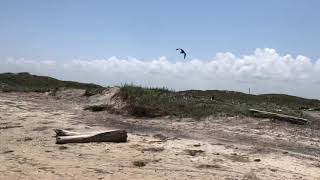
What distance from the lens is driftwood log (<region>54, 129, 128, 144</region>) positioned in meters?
13.4

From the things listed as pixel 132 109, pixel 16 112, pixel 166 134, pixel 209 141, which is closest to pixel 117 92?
pixel 132 109

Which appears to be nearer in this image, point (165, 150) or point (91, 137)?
point (165, 150)

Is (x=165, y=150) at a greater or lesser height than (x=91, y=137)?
lesser

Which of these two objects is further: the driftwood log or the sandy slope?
the driftwood log

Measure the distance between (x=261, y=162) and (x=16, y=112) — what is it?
11.7 metres

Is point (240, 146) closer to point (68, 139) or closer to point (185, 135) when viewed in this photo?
point (185, 135)

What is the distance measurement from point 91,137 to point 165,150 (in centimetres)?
198

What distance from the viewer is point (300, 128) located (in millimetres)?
18109

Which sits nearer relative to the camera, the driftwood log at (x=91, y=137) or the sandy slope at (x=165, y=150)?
the sandy slope at (x=165, y=150)

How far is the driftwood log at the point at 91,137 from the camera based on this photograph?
528 inches

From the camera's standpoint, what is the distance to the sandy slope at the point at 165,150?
34.8 ft

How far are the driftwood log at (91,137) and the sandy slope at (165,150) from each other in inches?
9.6

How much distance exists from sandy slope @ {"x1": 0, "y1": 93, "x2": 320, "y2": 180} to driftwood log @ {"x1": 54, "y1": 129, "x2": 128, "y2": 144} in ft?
0.80

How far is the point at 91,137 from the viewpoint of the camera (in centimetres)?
1351
